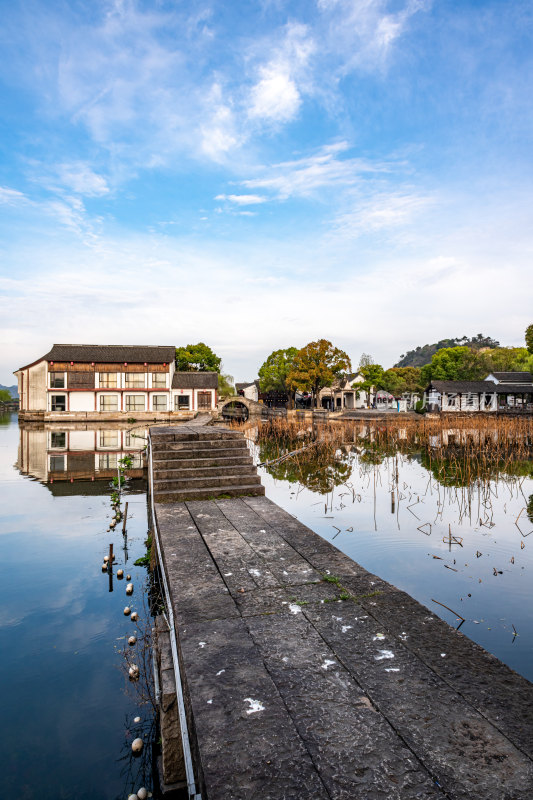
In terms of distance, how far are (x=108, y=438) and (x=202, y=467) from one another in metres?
21.1

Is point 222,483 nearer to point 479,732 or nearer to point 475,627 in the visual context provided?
point 475,627

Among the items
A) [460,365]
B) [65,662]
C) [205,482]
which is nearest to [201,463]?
[205,482]

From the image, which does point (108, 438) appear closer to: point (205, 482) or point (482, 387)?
point (205, 482)

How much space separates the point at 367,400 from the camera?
72.2 m

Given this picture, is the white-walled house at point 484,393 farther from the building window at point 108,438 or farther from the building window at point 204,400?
the building window at point 108,438

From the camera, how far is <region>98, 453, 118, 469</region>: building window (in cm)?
1735

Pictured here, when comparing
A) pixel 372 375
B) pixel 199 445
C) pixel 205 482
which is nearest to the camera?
pixel 205 482

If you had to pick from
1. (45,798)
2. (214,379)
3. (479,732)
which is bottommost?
(45,798)

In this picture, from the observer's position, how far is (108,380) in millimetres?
42688

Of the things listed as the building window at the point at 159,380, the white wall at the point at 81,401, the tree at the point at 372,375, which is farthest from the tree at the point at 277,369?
the white wall at the point at 81,401

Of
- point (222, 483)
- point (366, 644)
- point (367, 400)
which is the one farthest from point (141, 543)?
point (367, 400)

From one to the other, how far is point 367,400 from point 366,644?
70783mm

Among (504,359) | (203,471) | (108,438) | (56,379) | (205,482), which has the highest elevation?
(504,359)

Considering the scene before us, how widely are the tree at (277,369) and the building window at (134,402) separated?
85.2 ft
